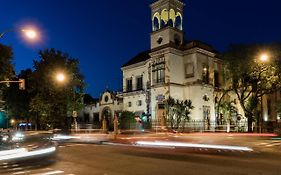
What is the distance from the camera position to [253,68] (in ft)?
129

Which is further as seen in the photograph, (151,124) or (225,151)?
(151,124)

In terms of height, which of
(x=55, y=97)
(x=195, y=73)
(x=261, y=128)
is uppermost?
(x=195, y=73)

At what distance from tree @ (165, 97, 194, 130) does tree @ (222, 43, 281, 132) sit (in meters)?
6.86

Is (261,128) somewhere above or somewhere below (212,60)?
below

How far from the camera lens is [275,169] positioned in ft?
39.1

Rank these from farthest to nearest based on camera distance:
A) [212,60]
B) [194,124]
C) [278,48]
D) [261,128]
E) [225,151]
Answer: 1. [212,60]
2. [194,124]
3. [261,128]
4. [278,48]
5. [225,151]

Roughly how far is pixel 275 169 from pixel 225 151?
6180mm

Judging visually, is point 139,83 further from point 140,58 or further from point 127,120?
point 127,120

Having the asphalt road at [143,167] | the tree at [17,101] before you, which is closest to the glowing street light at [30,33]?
the asphalt road at [143,167]

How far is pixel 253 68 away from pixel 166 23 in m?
Result: 14.1

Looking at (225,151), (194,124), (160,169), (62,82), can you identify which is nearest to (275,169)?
(160,169)

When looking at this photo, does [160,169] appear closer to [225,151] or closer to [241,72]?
[225,151]

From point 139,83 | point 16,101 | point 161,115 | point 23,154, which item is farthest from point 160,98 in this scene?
point 23,154

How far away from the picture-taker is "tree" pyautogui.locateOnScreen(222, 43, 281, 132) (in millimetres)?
38750
